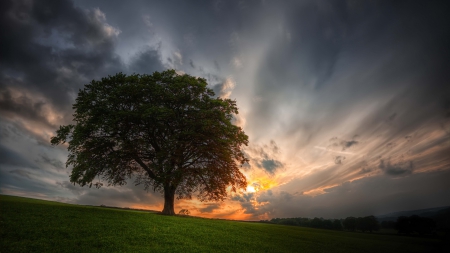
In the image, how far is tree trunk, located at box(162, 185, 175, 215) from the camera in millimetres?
33719

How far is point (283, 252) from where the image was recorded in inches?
733

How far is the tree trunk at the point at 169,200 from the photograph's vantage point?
33.7 metres

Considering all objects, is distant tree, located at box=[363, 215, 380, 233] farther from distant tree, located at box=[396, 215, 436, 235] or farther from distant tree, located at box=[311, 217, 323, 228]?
distant tree, located at box=[311, 217, 323, 228]

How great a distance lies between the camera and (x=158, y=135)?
33719mm

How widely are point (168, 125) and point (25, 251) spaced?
72.6ft

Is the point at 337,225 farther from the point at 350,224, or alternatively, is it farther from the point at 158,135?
the point at 158,135

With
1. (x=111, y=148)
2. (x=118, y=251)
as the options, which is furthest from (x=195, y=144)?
(x=118, y=251)

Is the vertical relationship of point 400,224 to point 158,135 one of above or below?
below

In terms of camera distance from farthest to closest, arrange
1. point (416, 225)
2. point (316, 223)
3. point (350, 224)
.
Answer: point (316, 223)
point (350, 224)
point (416, 225)

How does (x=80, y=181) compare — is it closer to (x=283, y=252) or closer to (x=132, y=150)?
(x=132, y=150)

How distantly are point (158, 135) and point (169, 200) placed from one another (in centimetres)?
1064

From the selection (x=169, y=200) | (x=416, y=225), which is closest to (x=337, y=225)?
(x=416, y=225)

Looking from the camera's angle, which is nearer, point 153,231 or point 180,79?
point 153,231

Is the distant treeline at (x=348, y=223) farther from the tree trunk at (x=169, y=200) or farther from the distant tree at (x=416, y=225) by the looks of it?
the tree trunk at (x=169, y=200)
